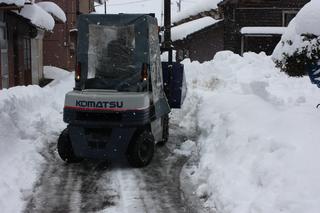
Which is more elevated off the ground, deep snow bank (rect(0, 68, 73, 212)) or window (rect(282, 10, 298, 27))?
window (rect(282, 10, 298, 27))

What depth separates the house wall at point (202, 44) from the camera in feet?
99.8

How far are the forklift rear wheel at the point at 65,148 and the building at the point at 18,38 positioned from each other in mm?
6348

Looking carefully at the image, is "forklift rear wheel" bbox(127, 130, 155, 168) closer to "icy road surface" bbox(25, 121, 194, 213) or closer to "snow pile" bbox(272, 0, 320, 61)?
"icy road surface" bbox(25, 121, 194, 213)

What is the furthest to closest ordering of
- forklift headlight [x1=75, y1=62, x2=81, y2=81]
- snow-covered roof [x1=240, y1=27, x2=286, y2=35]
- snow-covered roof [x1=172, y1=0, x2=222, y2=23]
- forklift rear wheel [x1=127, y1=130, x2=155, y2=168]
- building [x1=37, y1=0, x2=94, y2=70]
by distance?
snow-covered roof [x1=172, y1=0, x2=222, y2=23], building [x1=37, y1=0, x2=94, y2=70], snow-covered roof [x1=240, y1=27, x2=286, y2=35], forklift headlight [x1=75, y1=62, x2=81, y2=81], forklift rear wheel [x1=127, y1=130, x2=155, y2=168]

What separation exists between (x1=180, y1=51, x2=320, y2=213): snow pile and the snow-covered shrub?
2.80ft

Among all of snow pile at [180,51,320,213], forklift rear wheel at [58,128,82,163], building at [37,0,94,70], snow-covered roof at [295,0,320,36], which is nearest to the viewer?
snow pile at [180,51,320,213]

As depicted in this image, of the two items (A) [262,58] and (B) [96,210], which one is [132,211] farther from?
(A) [262,58]

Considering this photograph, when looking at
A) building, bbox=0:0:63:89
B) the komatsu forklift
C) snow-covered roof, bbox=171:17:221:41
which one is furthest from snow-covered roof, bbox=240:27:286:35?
the komatsu forklift

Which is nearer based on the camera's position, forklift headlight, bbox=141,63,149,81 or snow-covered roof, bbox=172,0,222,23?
forklift headlight, bbox=141,63,149,81

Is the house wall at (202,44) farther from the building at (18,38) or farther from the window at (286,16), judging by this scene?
the building at (18,38)

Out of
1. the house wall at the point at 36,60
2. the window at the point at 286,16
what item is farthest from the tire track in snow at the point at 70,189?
the window at the point at 286,16

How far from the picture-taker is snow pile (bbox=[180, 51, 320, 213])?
537 centimetres

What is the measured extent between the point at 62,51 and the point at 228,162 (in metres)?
25.7

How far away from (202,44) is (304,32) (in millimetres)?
23722
